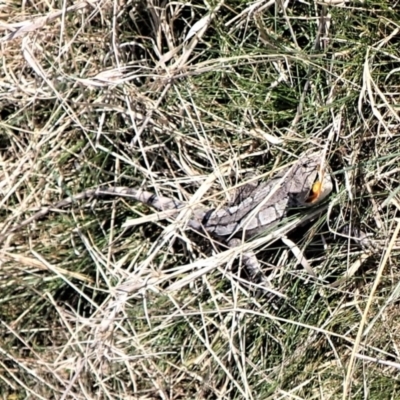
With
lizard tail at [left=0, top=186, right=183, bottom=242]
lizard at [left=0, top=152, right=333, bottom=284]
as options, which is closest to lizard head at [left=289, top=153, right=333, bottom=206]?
lizard at [left=0, top=152, right=333, bottom=284]

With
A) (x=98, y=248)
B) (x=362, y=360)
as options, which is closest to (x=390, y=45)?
(x=362, y=360)

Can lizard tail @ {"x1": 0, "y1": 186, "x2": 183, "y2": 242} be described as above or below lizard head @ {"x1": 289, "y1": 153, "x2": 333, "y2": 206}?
below

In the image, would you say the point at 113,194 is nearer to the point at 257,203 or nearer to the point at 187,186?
the point at 187,186

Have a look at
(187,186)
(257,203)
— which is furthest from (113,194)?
(257,203)

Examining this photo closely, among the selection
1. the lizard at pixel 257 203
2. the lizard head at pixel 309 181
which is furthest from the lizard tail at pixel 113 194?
the lizard head at pixel 309 181

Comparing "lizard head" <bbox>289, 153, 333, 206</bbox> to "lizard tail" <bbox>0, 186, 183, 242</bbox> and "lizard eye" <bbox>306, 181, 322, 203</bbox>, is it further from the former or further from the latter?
"lizard tail" <bbox>0, 186, 183, 242</bbox>

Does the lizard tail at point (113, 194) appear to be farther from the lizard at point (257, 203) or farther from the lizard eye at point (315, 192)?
the lizard eye at point (315, 192)

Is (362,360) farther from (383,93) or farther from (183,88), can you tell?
(183,88)
